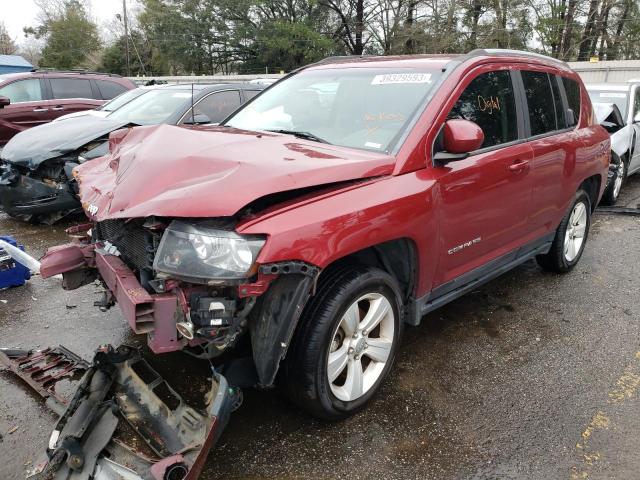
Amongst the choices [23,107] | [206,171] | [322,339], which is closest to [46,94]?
[23,107]

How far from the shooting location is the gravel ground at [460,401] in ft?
8.11

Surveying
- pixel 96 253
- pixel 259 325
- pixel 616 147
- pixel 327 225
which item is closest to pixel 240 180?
pixel 327 225

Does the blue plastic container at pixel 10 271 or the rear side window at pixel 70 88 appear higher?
the rear side window at pixel 70 88

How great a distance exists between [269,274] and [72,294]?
2.85 meters

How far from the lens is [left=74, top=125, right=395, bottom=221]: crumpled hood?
2186 mm

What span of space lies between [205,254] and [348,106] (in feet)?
5.17

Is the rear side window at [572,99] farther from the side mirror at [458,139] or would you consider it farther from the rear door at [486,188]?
the side mirror at [458,139]

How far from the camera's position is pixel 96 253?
2.66m

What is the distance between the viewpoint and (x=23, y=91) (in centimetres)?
961

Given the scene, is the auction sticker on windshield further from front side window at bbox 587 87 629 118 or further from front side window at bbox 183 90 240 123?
front side window at bbox 587 87 629 118

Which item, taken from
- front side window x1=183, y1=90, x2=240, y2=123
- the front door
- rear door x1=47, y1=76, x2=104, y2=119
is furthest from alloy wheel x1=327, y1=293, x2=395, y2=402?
rear door x1=47, y1=76, x2=104, y2=119

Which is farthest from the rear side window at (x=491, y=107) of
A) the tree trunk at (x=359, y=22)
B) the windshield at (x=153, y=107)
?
the tree trunk at (x=359, y=22)

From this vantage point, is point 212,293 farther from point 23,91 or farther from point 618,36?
point 618,36

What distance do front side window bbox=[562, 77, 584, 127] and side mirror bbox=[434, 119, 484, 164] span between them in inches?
77.6
